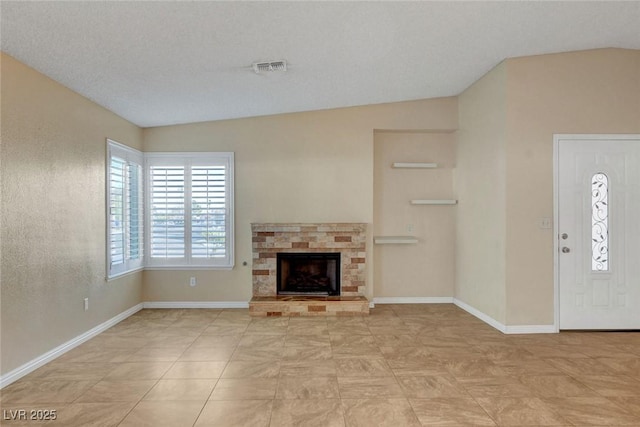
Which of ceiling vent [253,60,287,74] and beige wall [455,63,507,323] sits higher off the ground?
ceiling vent [253,60,287,74]

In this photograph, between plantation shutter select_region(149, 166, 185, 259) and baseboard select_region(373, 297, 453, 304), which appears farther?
baseboard select_region(373, 297, 453, 304)

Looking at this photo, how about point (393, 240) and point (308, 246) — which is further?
point (393, 240)

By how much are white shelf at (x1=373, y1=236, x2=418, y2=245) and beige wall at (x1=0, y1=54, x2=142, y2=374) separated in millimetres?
3491

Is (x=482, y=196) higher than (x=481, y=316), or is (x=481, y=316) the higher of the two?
(x=482, y=196)

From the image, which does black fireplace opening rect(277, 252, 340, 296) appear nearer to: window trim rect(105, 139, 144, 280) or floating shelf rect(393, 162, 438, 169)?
floating shelf rect(393, 162, 438, 169)

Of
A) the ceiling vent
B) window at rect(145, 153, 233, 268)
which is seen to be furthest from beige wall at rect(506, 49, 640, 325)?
window at rect(145, 153, 233, 268)

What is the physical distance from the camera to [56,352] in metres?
3.46

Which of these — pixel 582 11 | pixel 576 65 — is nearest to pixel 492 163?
pixel 576 65

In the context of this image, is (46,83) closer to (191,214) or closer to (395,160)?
(191,214)

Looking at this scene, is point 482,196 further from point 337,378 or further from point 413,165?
A: point 337,378

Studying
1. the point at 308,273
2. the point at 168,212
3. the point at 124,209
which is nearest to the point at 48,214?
the point at 124,209

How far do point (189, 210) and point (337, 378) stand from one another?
3291 mm

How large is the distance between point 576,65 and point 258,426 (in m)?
4.71

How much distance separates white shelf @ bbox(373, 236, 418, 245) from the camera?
534 cm
